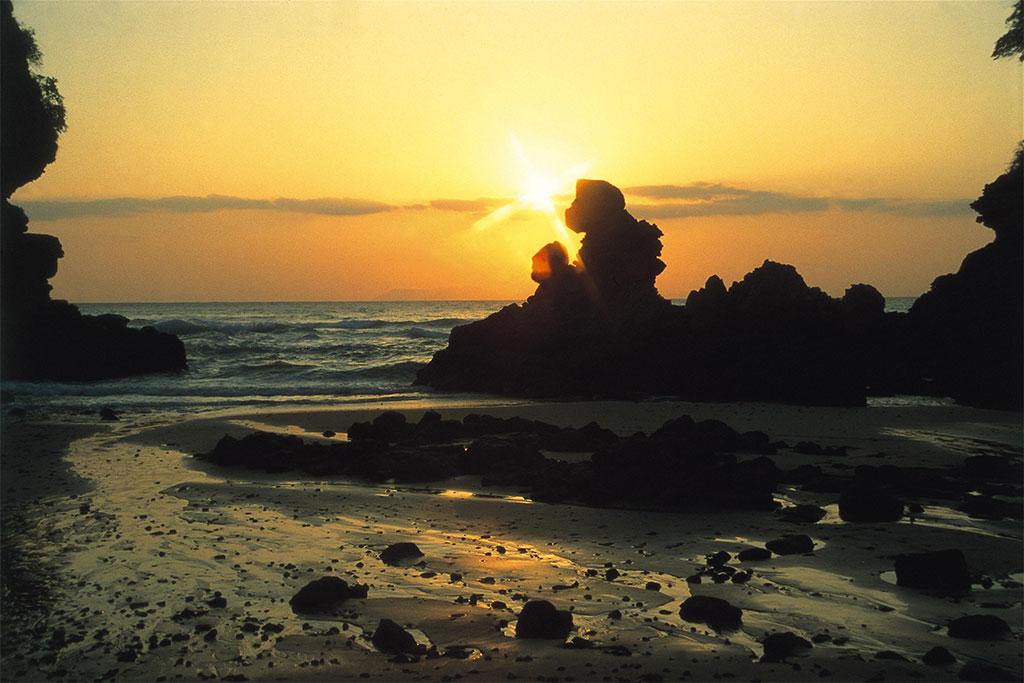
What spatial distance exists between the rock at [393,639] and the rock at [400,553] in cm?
254

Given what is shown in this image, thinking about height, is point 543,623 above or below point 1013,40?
below

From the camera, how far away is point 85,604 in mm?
8859

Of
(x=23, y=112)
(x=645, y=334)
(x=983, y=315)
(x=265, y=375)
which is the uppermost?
(x=23, y=112)

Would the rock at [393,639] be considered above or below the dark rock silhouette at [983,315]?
below

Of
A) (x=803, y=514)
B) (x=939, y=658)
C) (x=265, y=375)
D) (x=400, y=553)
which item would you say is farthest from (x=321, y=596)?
(x=265, y=375)

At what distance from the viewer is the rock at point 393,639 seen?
300 inches

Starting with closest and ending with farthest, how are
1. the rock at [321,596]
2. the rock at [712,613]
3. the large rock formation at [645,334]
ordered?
the rock at [712,613]
the rock at [321,596]
the large rock formation at [645,334]

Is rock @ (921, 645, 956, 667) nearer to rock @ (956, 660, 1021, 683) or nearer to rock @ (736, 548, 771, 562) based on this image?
rock @ (956, 660, 1021, 683)

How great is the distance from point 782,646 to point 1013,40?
36.8 meters

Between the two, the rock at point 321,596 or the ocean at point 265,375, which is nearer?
the rock at point 321,596

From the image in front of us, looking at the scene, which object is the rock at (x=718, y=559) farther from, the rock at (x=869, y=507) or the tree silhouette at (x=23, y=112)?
the tree silhouette at (x=23, y=112)

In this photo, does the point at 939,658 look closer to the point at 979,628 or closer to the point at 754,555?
the point at 979,628

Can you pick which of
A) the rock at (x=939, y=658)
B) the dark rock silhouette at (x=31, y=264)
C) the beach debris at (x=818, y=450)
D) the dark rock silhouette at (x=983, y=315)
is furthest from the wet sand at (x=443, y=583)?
the dark rock silhouette at (x=31, y=264)

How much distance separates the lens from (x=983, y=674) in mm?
6875
